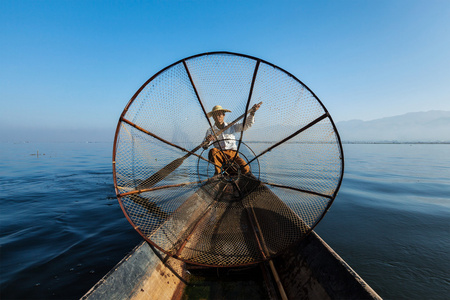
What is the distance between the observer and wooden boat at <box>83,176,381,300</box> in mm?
1776

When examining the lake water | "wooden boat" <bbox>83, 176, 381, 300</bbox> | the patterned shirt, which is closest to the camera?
"wooden boat" <bbox>83, 176, 381, 300</bbox>

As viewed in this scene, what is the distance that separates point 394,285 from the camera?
114 inches

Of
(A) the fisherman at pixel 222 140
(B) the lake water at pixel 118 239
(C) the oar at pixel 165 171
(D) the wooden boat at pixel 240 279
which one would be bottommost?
(B) the lake water at pixel 118 239

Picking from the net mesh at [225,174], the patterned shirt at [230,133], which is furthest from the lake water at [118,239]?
the patterned shirt at [230,133]

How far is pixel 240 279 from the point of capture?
2656 mm

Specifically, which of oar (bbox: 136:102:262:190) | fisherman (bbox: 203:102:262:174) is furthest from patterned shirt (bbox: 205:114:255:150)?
oar (bbox: 136:102:262:190)

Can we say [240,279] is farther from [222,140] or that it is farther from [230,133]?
[230,133]

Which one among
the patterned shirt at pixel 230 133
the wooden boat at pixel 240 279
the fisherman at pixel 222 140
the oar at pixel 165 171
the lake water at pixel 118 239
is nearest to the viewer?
the wooden boat at pixel 240 279

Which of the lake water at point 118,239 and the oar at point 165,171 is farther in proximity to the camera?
the oar at point 165,171

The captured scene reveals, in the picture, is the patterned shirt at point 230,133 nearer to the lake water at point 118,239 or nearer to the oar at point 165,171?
the oar at point 165,171

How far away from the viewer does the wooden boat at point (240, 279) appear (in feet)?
5.83

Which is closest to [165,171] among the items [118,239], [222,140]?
[222,140]

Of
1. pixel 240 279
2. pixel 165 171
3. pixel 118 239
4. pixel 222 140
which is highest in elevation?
pixel 222 140

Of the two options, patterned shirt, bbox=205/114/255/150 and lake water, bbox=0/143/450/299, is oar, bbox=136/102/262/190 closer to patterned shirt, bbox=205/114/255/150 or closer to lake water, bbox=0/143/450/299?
patterned shirt, bbox=205/114/255/150
